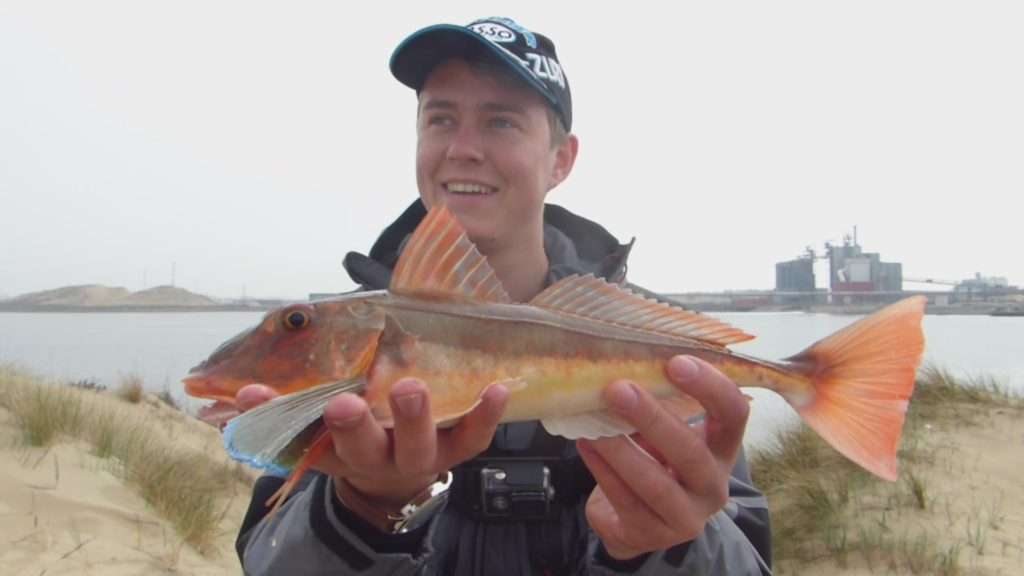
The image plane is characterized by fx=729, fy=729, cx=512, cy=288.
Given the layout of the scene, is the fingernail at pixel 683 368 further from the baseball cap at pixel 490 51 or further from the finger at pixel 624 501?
the baseball cap at pixel 490 51

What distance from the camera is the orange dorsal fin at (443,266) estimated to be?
226 cm

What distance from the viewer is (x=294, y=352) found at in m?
2.05

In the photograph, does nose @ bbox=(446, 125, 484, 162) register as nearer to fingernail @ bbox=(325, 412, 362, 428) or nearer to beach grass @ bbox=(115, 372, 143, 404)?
fingernail @ bbox=(325, 412, 362, 428)

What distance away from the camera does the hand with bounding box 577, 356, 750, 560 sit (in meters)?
2.23

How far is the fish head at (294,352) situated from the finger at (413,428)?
0.17 metres

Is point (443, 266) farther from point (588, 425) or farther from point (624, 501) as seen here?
point (624, 501)

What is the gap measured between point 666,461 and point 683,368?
378 mm

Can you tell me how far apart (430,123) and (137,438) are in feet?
22.9

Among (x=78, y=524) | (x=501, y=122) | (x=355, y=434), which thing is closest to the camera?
(x=355, y=434)

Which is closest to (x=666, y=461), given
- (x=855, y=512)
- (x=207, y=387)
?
(x=207, y=387)

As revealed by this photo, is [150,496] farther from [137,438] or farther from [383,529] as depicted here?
→ [383,529]

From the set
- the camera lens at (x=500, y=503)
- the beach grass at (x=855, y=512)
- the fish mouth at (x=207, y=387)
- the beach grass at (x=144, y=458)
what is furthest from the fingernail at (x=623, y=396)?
the beach grass at (x=144, y=458)

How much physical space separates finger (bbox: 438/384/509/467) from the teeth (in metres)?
1.65

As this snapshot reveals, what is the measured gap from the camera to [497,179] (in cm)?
352
